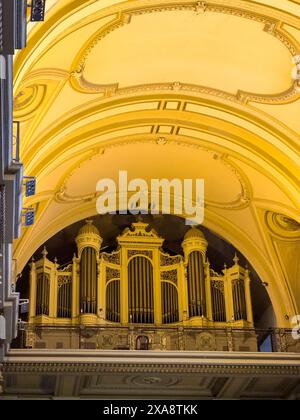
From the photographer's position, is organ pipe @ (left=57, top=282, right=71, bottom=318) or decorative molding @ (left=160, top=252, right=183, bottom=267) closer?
organ pipe @ (left=57, top=282, right=71, bottom=318)

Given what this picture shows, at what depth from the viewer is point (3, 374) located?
14039 mm

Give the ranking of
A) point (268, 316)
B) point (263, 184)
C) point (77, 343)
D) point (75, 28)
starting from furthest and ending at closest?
point (268, 316), point (263, 184), point (77, 343), point (75, 28)

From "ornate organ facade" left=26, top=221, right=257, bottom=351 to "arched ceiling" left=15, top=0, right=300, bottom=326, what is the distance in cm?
90

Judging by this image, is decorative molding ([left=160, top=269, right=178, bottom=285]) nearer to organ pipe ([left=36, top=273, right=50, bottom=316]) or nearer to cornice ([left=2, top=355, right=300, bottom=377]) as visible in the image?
organ pipe ([left=36, top=273, right=50, bottom=316])

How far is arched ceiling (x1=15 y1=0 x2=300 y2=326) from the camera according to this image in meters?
12.2

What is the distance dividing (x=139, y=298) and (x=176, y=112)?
384cm

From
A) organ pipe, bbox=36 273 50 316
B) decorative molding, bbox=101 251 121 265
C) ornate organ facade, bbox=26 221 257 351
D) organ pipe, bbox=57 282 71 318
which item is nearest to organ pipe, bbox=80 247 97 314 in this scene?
ornate organ facade, bbox=26 221 257 351

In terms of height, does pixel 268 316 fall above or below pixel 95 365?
above

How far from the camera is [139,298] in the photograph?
1630cm

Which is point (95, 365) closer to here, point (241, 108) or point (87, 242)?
point (87, 242)

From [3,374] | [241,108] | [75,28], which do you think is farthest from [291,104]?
[3,374]

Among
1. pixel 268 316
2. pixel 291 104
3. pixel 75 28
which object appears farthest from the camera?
pixel 268 316
